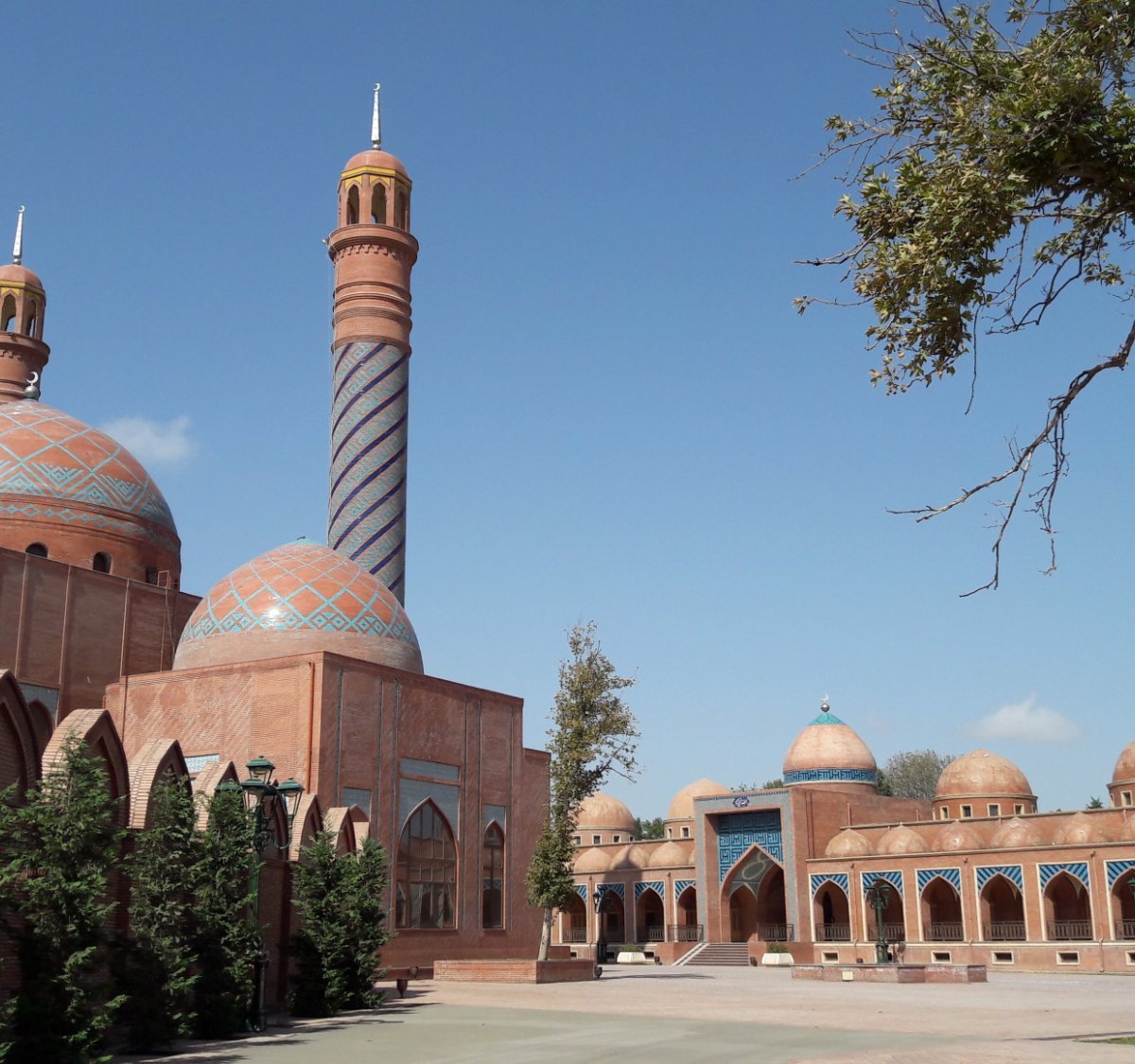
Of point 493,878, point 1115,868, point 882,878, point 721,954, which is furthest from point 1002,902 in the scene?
point 493,878

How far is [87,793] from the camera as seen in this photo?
1020 cm

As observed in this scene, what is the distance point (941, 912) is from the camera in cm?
3884

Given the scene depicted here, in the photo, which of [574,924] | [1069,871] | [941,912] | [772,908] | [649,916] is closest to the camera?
[1069,871]

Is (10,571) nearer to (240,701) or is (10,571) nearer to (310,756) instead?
(240,701)

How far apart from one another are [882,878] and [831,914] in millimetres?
6316

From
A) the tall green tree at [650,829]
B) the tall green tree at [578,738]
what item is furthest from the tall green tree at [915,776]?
the tall green tree at [578,738]

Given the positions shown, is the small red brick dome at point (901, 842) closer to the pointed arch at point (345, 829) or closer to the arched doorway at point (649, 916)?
the arched doorway at point (649, 916)

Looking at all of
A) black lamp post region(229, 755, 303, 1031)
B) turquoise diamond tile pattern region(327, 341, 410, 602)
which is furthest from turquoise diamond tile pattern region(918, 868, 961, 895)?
black lamp post region(229, 755, 303, 1031)

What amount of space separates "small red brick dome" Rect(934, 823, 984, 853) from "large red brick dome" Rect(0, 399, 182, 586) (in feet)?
67.9

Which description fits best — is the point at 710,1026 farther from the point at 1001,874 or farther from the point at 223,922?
the point at 1001,874

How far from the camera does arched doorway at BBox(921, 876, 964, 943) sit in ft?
113

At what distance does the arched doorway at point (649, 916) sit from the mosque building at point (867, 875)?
75mm

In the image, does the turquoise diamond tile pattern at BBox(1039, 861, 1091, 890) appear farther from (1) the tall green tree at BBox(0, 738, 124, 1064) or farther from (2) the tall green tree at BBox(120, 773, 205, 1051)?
(1) the tall green tree at BBox(0, 738, 124, 1064)

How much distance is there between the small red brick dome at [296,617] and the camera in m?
24.2
